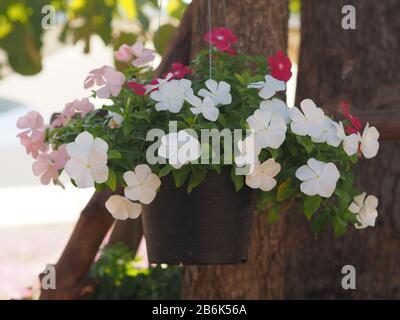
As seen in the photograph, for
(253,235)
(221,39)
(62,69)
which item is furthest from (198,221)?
(62,69)

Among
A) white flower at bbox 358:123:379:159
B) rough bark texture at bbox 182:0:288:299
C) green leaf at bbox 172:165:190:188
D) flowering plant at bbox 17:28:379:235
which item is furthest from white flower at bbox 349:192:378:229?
rough bark texture at bbox 182:0:288:299

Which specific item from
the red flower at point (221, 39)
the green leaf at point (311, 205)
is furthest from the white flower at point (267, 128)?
the red flower at point (221, 39)

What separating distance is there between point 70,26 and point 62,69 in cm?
630

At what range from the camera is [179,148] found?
2.00 meters

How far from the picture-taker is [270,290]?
335cm

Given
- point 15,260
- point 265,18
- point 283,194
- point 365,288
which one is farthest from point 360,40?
point 15,260

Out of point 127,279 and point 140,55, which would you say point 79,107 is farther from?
point 127,279

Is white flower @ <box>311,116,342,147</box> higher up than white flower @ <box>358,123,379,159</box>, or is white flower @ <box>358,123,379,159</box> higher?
white flower @ <box>311,116,342,147</box>

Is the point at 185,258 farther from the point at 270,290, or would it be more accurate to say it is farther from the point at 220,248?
the point at 270,290

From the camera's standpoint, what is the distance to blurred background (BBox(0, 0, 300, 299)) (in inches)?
154

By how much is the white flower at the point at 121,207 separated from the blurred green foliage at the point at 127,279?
1.68 m

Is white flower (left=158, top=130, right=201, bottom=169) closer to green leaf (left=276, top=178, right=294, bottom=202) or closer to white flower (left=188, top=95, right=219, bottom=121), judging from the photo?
white flower (left=188, top=95, right=219, bottom=121)

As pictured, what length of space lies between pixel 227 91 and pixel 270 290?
4.57 feet

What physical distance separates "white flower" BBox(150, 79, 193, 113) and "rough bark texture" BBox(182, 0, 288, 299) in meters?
1.04
